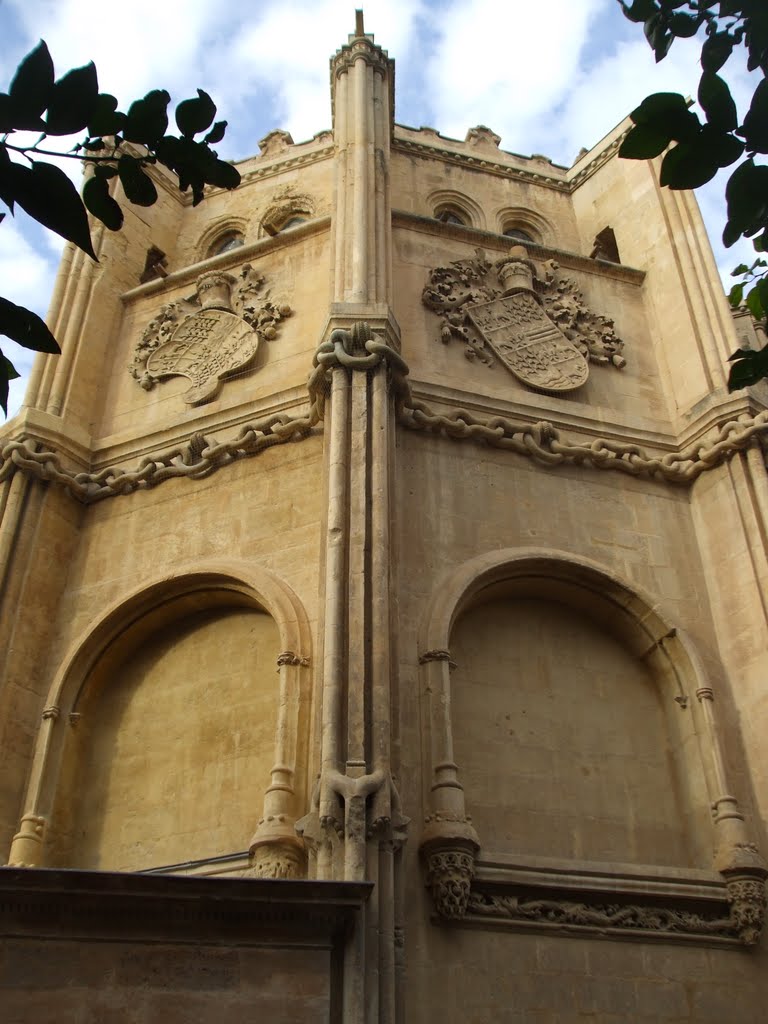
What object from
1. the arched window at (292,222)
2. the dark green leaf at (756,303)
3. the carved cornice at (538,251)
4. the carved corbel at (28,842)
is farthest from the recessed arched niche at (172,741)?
the arched window at (292,222)

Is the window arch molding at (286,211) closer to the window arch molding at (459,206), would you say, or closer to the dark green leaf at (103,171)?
the window arch molding at (459,206)

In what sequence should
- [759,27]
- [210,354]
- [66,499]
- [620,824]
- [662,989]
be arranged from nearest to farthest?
[759,27], [662,989], [620,824], [66,499], [210,354]

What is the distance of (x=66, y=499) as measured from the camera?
1446 centimetres

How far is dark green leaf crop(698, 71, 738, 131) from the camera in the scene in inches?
183

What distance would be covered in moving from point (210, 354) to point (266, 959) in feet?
30.1

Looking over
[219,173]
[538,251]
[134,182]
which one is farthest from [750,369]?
[538,251]

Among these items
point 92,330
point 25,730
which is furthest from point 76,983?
point 92,330

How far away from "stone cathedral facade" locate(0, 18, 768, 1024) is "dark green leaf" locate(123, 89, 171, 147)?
5.65 m

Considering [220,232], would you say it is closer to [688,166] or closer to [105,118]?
[105,118]

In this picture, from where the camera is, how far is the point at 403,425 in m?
13.4

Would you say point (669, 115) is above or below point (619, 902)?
above

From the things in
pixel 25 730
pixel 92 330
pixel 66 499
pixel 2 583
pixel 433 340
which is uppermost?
pixel 92 330

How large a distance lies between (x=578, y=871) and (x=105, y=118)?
27.2 ft

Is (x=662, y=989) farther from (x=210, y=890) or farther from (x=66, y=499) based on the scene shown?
(x=66, y=499)
